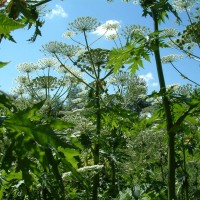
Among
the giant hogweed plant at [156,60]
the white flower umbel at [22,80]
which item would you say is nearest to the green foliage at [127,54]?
the giant hogweed plant at [156,60]

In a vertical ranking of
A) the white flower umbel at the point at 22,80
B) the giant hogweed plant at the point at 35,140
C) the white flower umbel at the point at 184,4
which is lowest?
the giant hogweed plant at the point at 35,140

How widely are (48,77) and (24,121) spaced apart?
225 inches

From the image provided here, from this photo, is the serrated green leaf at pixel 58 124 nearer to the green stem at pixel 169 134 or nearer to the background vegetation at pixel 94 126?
the background vegetation at pixel 94 126

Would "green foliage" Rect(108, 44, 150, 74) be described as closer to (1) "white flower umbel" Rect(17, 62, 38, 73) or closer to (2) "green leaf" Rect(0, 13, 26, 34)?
(2) "green leaf" Rect(0, 13, 26, 34)

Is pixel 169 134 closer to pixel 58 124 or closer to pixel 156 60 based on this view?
pixel 156 60

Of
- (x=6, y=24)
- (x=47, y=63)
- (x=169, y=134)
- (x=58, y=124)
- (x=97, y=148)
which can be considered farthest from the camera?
(x=47, y=63)

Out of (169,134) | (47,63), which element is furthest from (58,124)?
(47,63)

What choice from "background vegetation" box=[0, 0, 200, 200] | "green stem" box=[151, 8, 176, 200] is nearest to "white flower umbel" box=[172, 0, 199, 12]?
"background vegetation" box=[0, 0, 200, 200]

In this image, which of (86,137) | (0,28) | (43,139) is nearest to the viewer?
(0,28)

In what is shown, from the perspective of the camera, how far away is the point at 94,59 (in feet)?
22.3

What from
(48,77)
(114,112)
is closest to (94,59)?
(48,77)

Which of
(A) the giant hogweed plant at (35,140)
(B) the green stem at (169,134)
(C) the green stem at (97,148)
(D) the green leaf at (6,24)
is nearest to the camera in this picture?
(D) the green leaf at (6,24)

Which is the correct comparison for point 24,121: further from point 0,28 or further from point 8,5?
point 8,5

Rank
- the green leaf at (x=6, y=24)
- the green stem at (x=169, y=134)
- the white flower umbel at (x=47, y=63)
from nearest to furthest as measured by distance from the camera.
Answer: the green leaf at (x=6, y=24) → the green stem at (x=169, y=134) → the white flower umbel at (x=47, y=63)
